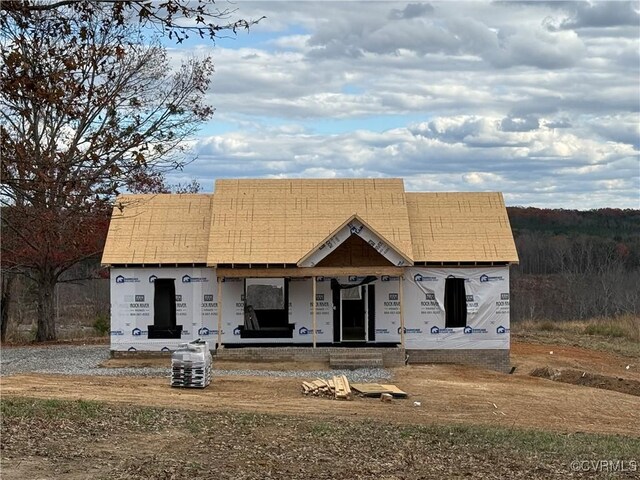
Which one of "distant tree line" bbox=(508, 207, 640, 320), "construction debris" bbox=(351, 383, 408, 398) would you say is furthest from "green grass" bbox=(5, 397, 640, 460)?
"distant tree line" bbox=(508, 207, 640, 320)

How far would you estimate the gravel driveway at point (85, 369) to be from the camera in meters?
23.5

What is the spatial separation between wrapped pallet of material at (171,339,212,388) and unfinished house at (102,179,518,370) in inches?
183

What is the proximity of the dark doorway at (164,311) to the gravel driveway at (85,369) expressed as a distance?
1760mm

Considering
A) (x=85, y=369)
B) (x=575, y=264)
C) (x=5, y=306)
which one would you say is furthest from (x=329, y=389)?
(x=575, y=264)

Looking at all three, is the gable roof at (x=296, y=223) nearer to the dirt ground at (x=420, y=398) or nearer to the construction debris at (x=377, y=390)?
the dirt ground at (x=420, y=398)

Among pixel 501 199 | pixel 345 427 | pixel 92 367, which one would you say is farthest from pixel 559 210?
pixel 345 427

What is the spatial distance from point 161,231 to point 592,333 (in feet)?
69.8

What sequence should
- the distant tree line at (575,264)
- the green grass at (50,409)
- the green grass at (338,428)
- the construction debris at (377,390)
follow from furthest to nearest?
→ 1. the distant tree line at (575,264)
2. the construction debris at (377,390)
3. the green grass at (50,409)
4. the green grass at (338,428)

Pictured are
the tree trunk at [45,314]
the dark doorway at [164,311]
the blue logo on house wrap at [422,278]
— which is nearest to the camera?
the dark doorway at [164,311]

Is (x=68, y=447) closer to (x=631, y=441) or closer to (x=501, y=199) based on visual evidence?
(x=631, y=441)

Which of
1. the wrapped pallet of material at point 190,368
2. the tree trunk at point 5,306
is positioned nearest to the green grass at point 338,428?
the wrapped pallet of material at point 190,368

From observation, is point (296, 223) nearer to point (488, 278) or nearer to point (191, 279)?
point (191, 279)

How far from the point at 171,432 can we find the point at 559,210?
89.7 meters

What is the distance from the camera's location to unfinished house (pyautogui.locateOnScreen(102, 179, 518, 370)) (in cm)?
2578
